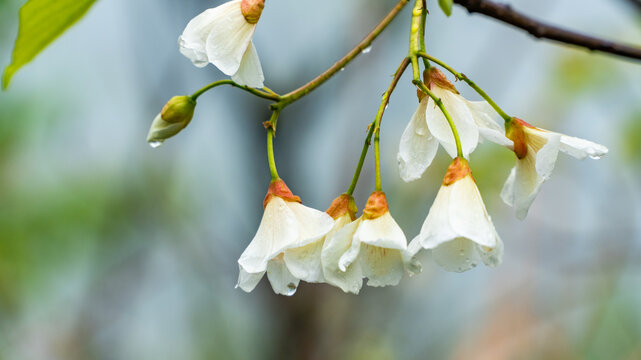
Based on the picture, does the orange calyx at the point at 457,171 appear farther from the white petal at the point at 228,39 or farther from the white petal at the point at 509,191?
the white petal at the point at 228,39

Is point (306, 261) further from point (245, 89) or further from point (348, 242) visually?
point (245, 89)

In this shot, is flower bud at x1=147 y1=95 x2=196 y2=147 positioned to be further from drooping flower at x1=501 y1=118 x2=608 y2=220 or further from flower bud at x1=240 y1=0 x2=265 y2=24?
drooping flower at x1=501 y1=118 x2=608 y2=220

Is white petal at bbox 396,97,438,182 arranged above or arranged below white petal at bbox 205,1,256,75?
below

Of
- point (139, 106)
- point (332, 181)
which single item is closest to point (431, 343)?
point (332, 181)

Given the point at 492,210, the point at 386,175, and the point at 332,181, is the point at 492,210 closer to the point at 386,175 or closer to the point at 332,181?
the point at 386,175

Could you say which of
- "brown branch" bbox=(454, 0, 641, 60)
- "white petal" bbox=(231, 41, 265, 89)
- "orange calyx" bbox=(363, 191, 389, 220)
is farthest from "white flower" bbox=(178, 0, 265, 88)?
"brown branch" bbox=(454, 0, 641, 60)

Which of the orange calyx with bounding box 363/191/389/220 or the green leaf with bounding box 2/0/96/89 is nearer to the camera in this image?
the green leaf with bounding box 2/0/96/89
